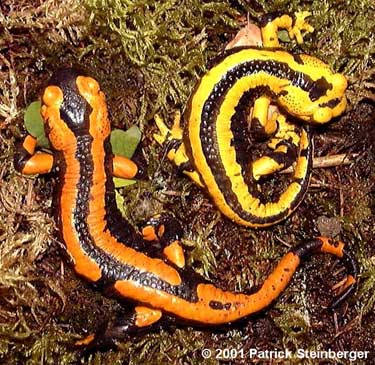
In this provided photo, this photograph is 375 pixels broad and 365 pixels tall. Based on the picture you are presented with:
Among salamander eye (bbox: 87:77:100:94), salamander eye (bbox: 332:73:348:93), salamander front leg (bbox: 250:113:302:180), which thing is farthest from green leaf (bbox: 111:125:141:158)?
salamander eye (bbox: 332:73:348:93)

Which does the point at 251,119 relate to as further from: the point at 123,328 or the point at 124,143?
the point at 123,328

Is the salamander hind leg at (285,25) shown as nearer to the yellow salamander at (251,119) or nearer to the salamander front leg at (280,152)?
the yellow salamander at (251,119)

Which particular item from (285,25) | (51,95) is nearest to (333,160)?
(285,25)

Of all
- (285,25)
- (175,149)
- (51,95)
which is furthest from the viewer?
(175,149)

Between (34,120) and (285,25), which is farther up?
(285,25)

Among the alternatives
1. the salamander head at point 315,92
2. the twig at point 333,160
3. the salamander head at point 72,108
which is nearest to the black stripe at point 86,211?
the salamander head at point 72,108

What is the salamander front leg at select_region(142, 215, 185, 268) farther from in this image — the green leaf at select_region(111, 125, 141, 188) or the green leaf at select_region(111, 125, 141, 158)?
the green leaf at select_region(111, 125, 141, 158)
